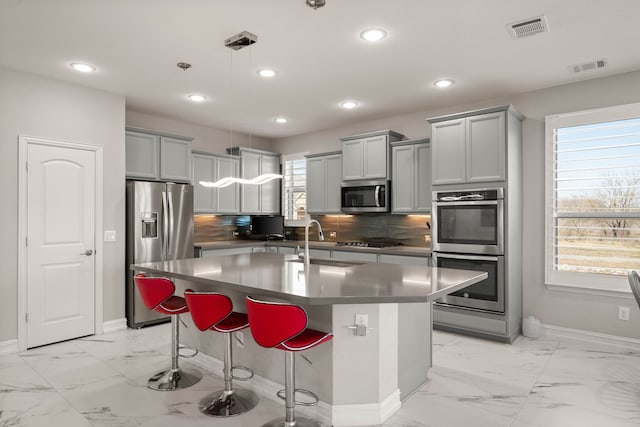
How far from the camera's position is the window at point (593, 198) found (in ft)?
12.6

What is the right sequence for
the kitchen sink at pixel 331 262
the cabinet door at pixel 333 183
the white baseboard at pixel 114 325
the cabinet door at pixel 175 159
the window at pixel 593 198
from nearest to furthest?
the kitchen sink at pixel 331 262
the window at pixel 593 198
the white baseboard at pixel 114 325
the cabinet door at pixel 175 159
the cabinet door at pixel 333 183

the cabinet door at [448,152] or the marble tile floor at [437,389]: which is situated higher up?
the cabinet door at [448,152]

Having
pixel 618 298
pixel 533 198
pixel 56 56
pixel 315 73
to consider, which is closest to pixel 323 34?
pixel 315 73

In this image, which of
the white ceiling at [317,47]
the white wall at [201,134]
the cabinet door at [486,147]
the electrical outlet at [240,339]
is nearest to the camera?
the white ceiling at [317,47]

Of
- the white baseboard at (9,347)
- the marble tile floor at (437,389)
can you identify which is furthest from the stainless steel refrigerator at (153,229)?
the white baseboard at (9,347)

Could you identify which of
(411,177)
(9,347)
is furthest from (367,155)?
(9,347)

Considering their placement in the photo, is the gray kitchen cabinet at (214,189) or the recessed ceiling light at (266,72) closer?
the recessed ceiling light at (266,72)

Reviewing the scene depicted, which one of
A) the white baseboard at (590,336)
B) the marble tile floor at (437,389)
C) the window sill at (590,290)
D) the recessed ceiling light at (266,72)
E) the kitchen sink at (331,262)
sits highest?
the recessed ceiling light at (266,72)

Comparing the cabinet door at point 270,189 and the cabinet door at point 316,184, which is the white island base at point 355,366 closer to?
the cabinet door at point 316,184

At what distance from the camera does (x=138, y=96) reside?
465 cm

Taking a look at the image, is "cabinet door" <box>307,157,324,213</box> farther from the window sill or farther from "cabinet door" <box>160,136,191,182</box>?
the window sill

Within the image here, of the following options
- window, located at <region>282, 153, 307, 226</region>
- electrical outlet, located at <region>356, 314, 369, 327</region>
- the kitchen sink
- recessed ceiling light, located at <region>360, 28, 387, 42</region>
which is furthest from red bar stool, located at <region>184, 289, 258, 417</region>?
window, located at <region>282, 153, 307, 226</region>

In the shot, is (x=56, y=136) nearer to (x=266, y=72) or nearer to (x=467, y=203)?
(x=266, y=72)

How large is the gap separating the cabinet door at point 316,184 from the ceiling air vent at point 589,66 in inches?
130
